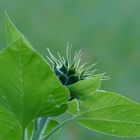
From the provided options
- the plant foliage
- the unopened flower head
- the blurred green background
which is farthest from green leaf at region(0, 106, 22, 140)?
the blurred green background

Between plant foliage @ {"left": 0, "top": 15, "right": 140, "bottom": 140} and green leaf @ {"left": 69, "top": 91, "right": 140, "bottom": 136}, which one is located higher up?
plant foliage @ {"left": 0, "top": 15, "right": 140, "bottom": 140}

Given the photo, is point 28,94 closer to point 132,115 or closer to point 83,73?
point 83,73

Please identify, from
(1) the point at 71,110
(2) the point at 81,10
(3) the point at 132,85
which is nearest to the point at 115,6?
(2) the point at 81,10

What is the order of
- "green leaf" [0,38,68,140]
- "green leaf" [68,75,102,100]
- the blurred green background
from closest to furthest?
"green leaf" [0,38,68,140] < "green leaf" [68,75,102,100] < the blurred green background

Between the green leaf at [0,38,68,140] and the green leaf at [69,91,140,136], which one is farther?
the green leaf at [69,91,140,136]

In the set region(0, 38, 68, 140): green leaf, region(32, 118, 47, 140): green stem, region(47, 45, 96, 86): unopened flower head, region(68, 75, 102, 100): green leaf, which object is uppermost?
region(0, 38, 68, 140): green leaf

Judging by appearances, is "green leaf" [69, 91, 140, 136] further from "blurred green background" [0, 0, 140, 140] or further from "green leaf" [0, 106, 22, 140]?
"blurred green background" [0, 0, 140, 140]

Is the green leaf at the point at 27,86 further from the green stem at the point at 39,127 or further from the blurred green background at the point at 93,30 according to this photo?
the blurred green background at the point at 93,30

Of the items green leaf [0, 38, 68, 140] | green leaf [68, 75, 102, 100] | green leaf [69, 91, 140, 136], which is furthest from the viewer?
green leaf [69, 91, 140, 136]
